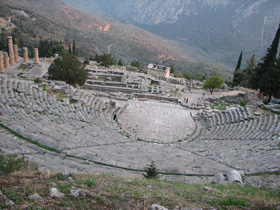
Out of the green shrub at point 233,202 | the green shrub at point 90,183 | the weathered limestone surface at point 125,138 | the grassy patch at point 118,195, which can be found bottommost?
the weathered limestone surface at point 125,138

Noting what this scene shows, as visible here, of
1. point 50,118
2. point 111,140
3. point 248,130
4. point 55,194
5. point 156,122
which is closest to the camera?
point 55,194

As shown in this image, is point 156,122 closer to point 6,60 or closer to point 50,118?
point 50,118

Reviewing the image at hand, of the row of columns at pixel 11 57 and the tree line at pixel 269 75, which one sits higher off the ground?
the tree line at pixel 269 75

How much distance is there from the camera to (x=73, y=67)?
2694 centimetres

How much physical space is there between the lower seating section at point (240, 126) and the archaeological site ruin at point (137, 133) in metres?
0.06

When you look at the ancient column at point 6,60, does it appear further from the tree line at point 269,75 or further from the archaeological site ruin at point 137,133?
the tree line at point 269,75

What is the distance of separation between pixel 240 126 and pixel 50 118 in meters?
15.5

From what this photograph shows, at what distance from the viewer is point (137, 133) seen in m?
19.1

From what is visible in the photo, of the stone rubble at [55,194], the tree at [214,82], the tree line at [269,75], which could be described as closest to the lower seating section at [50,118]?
the stone rubble at [55,194]

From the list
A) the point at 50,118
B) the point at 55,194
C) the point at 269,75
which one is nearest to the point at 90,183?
the point at 55,194

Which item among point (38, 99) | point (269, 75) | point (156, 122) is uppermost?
point (269, 75)

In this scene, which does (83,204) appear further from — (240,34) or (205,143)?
(240,34)

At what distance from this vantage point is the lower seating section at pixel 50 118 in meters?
12.3

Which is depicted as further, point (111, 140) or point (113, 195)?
point (111, 140)
